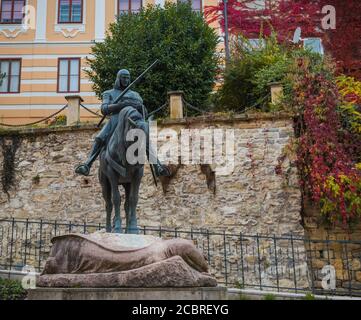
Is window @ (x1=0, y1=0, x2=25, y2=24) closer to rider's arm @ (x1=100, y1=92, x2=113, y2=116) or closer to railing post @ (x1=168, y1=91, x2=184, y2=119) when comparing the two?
railing post @ (x1=168, y1=91, x2=184, y2=119)

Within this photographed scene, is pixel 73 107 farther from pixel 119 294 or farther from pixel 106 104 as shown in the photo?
pixel 119 294

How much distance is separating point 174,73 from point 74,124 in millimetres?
3806

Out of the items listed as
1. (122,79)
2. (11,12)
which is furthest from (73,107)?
(11,12)

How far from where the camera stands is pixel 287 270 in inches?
455

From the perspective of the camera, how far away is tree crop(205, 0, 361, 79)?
18.5 metres

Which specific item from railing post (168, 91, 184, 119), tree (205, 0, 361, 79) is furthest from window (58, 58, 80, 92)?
railing post (168, 91, 184, 119)

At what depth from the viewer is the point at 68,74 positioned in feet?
73.0

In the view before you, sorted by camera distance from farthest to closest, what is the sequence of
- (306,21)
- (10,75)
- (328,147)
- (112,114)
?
(10,75), (306,21), (328,147), (112,114)

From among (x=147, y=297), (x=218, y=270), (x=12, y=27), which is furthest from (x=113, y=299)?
(x=12, y=27)

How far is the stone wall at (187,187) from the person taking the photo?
12.4 metres

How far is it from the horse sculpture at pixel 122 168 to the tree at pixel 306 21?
→ 38.9ft

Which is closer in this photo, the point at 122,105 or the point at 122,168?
the point at 122,168

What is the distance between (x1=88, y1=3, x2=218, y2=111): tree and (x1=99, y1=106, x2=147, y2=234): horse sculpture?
8.92m

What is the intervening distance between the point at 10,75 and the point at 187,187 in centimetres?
1316
